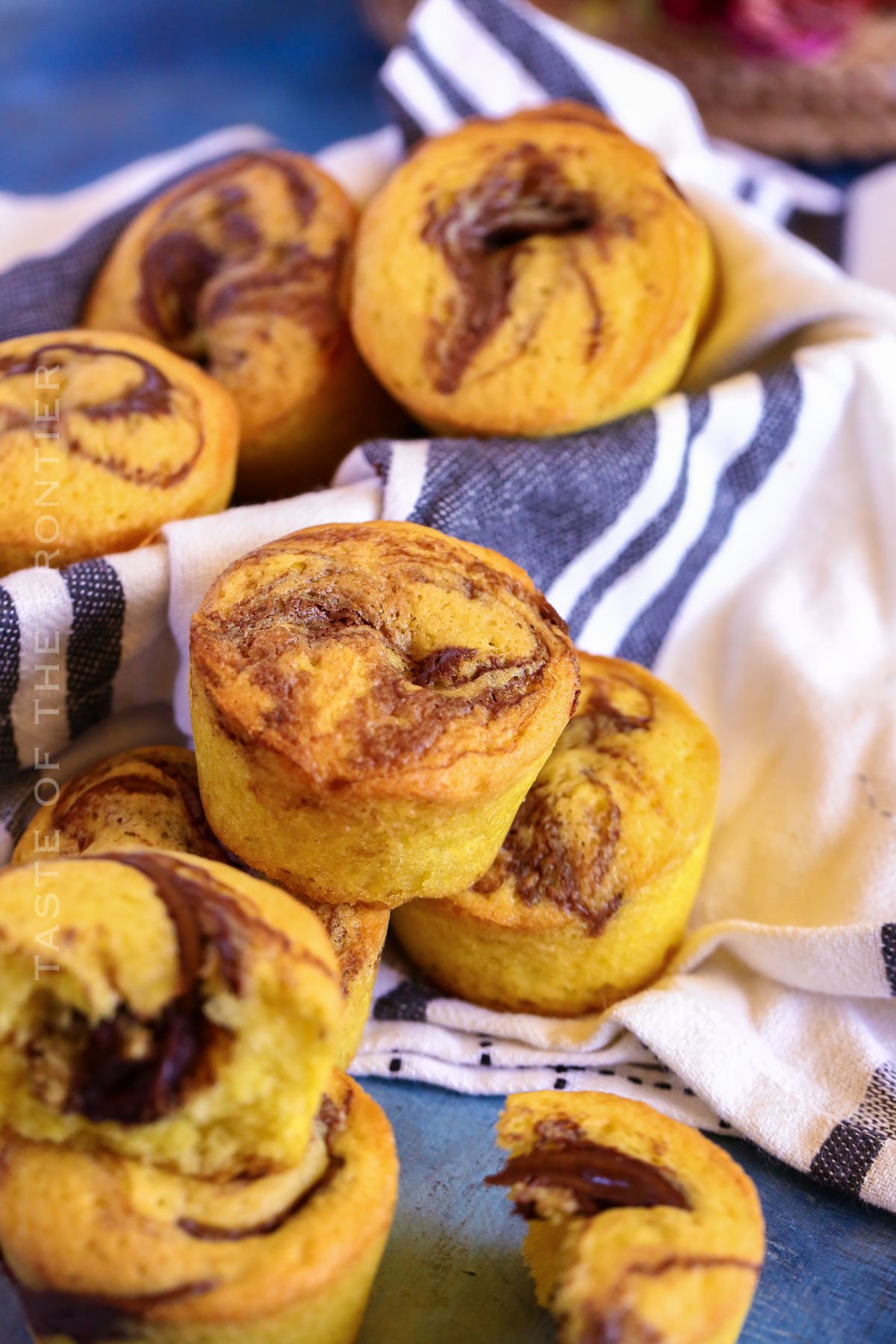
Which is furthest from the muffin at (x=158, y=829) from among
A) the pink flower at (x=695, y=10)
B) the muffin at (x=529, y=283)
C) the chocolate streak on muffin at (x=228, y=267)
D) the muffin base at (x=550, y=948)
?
the pink flower at (x=695, y=10)

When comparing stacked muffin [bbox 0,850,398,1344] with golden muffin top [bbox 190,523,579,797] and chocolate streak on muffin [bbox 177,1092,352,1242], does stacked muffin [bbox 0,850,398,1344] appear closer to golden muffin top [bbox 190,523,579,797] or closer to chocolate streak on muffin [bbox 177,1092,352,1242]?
chocolate streak on muffin [bbox 177,1092,352,1242]

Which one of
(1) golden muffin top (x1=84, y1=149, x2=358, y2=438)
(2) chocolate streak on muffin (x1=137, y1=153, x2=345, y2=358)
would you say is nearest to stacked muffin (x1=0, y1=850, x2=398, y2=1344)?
(1) golden muffin top (x1=84, y1=149, x2=358, y2=438)

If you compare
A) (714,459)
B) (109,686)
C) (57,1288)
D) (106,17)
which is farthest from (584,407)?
(106,17)

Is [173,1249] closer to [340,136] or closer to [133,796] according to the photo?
[133,796]

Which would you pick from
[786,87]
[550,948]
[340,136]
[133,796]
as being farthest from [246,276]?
[786,87]

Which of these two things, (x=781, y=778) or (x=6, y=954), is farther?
(x=781, y=778)

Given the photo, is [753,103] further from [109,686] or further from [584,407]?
[109,686]
